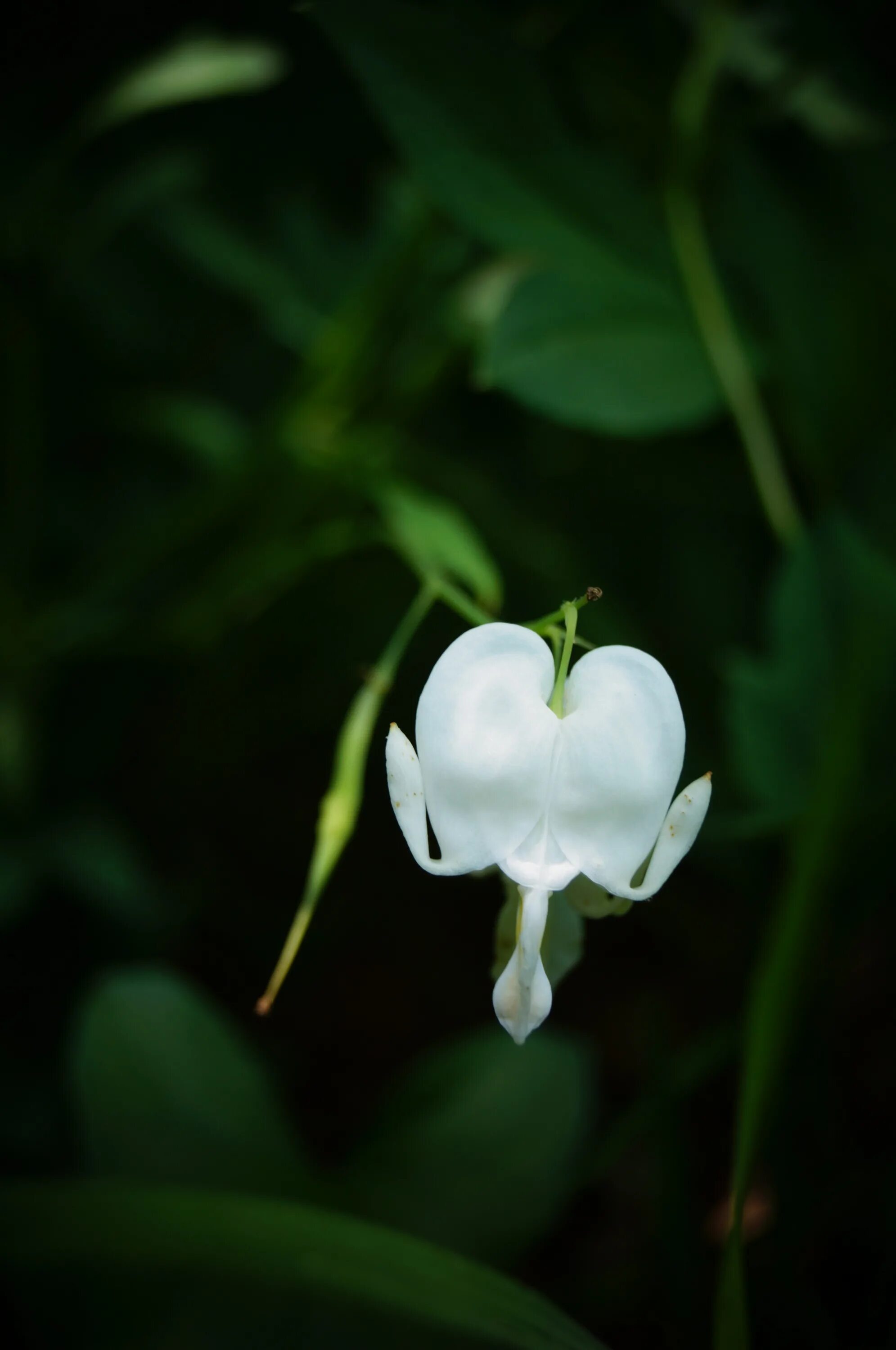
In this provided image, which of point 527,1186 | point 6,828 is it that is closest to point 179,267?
point 6,828

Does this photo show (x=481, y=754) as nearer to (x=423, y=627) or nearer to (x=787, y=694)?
(x=787, y=694)

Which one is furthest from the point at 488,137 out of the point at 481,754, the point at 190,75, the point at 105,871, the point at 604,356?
the point at 105,871

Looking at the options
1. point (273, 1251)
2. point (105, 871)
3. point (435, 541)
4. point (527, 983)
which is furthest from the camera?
point (105, 871)

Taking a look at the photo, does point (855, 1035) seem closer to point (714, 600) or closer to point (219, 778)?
point (714, 600)

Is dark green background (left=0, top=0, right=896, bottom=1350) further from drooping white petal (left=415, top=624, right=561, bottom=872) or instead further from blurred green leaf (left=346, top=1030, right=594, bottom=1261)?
drooping white petal (left=415, top=624, right=561, bottom=872)

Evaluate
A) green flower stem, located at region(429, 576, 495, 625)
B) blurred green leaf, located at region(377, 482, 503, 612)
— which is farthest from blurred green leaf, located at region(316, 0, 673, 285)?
green flower stem, located at region(429, 576, 495, 625)

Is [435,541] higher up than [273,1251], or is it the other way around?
[435,541]

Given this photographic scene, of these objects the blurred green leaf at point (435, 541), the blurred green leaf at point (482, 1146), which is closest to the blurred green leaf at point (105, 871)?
the blurred green leaf at point (482, 1146)
